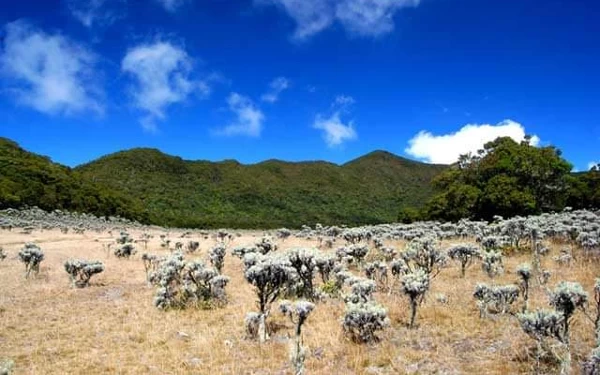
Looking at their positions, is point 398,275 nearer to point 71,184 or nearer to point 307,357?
point 307,357

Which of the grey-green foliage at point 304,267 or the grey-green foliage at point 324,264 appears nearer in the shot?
the grey-green foliage at point 304,267

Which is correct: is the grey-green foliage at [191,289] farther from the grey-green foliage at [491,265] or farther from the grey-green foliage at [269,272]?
the grey-green foliage at [491,265]

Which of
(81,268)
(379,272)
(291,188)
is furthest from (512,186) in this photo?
(291,188)

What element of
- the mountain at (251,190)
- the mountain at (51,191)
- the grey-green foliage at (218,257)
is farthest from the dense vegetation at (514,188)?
the mountain at (51,191)

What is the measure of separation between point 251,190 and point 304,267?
12037 cm

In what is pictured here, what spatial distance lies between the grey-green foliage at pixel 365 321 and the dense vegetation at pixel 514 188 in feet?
153

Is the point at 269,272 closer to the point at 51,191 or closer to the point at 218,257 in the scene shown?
the point at 218,257

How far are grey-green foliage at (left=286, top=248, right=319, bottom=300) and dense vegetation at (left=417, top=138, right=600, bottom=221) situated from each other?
42.7m

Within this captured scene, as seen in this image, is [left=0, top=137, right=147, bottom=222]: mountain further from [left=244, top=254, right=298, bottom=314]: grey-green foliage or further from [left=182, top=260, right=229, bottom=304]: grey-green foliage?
[left=244, top=254, right=298, bottom=314]: grey-green foliage

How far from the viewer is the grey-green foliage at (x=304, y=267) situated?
18.1 meters

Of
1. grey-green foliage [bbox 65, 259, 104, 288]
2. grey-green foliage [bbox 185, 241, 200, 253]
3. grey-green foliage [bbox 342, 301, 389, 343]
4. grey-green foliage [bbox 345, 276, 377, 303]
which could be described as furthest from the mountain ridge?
grey-green foliage [bbox 342, 301, 389, 343]

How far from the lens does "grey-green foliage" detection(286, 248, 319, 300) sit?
1806cm

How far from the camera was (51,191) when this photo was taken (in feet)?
264

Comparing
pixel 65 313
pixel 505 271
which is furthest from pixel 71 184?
pixel 505 271
